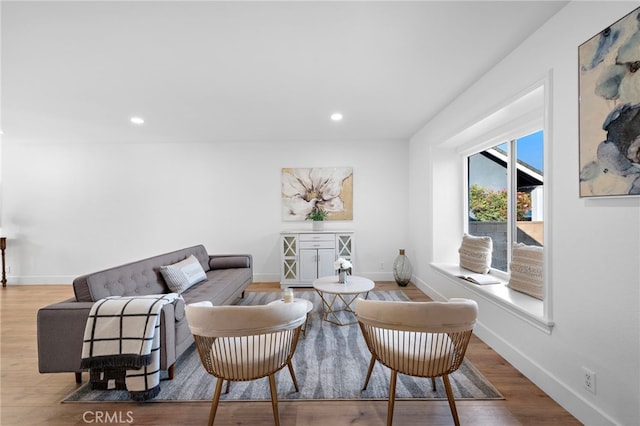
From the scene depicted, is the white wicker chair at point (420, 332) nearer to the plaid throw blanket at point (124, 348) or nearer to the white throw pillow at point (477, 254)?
the plaid throw blanket at point (124, 348)

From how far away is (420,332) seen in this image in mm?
1431

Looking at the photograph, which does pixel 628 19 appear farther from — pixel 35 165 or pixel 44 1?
pixel 35 165

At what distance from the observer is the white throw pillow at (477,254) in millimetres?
3125

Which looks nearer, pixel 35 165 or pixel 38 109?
pixel 38 109

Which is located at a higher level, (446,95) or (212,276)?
(446,95)

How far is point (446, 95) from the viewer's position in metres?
2.92

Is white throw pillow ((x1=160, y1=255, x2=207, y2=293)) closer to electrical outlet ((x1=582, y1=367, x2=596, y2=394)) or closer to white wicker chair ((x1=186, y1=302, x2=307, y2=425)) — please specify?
white wicker chair ((x1=186, y1=302, x2=307, y2=425))

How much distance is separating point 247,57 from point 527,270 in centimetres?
298

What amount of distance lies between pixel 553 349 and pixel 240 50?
9.92 feet

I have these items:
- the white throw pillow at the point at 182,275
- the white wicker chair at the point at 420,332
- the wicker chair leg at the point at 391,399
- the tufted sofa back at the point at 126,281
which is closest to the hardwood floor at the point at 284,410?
the wicker chair leg at the point at 391,399

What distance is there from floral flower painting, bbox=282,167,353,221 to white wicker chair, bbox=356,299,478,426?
326 centimetres

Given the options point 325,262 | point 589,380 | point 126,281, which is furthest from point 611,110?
point 325,262


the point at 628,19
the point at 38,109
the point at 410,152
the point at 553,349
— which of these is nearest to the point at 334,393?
the point at 553,349

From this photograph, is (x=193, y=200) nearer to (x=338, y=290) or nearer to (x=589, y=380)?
(x=338, y=290)
